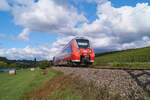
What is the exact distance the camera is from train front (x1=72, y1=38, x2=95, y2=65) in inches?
572

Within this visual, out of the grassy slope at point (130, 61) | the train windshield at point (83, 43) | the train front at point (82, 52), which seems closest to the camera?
the train front at point (82, 52)

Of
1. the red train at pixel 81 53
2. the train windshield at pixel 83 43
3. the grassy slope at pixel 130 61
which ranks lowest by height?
the grassy slope at pixel 130 61

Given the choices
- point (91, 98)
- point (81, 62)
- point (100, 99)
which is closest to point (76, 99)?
point (91, 98)

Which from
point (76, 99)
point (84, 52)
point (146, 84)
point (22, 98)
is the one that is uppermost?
point (84, 52)

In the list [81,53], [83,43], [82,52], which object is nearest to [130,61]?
[83,43]

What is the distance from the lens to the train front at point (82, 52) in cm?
1453

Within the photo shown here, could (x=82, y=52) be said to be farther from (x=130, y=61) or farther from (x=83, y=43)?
(x=130, y=61)

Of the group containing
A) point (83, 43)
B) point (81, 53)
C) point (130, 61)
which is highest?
point (83, 43)

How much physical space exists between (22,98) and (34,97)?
2.62ft

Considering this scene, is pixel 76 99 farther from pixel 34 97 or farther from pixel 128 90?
pixel 34 97

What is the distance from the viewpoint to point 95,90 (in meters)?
5.23

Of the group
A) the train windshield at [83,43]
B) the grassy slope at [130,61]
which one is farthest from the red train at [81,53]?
the grassy slope at [130,61]

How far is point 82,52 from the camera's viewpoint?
1486 cm

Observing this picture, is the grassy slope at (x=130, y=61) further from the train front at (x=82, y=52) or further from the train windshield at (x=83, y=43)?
the train windshield at (x=83, y=43)
